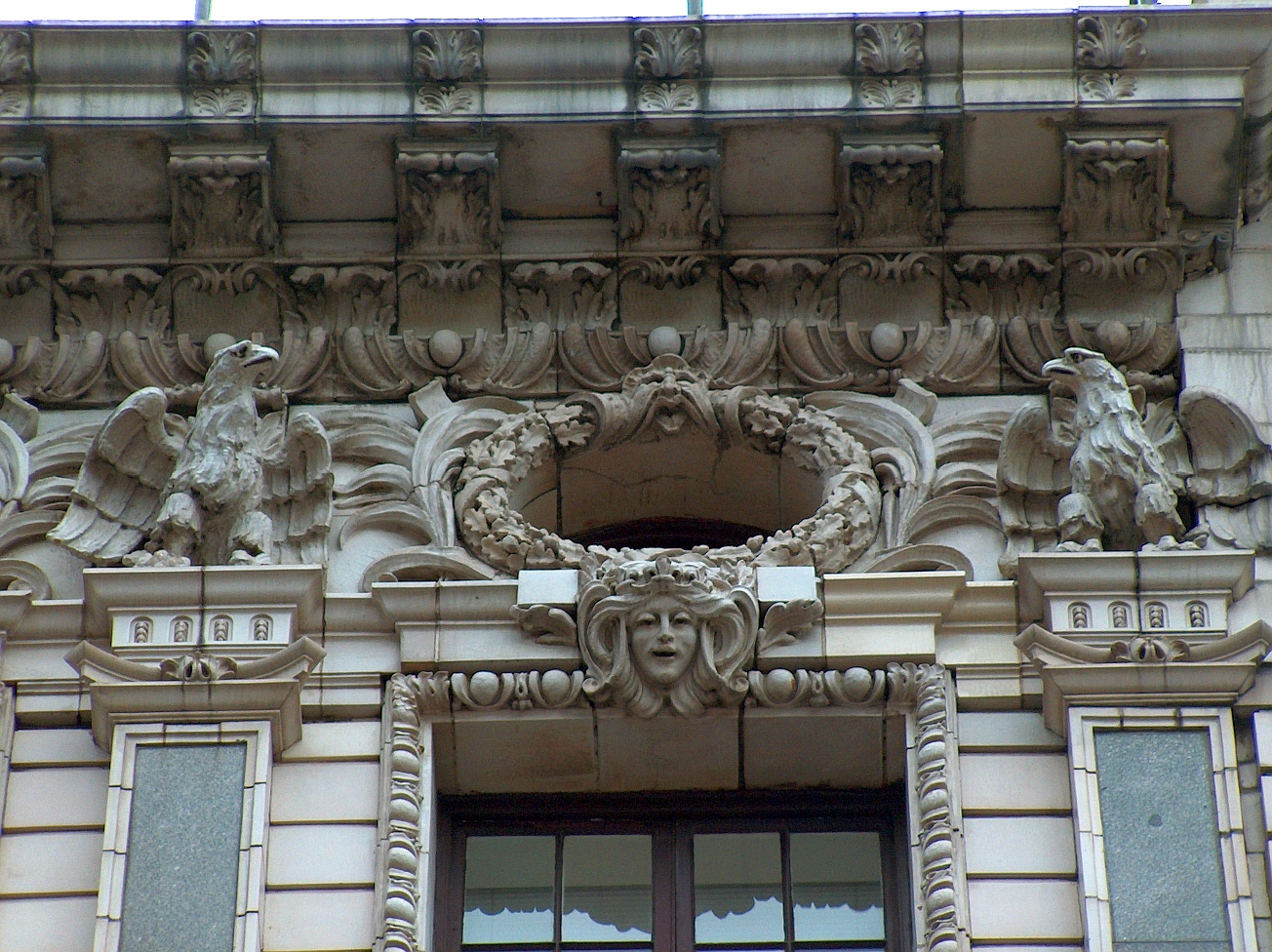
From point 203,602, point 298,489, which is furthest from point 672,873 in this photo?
point 298,489

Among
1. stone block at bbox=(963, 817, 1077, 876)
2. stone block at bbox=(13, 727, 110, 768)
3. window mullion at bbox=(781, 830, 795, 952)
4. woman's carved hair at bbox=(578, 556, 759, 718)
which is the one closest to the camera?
stone block at bbox=(963, 817, 1077, 876)

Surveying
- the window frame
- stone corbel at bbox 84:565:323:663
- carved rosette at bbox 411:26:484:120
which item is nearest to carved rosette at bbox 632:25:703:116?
carved rosette at bbox 411:26:484:120

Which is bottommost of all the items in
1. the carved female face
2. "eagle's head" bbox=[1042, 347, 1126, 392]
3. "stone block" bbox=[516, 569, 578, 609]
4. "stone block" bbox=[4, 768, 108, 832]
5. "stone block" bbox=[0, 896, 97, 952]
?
"stone block" bbox=[0, 896, 97, 952]

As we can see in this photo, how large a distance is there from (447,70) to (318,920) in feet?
19.0

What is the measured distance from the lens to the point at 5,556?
48.7 ft

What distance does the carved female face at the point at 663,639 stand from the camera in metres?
13.7

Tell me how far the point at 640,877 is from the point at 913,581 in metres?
2.26

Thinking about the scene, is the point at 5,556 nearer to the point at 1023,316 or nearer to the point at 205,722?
the point at 205,722

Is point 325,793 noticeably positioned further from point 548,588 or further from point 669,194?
point 669,194

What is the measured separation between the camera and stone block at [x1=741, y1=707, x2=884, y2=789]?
1384 cm

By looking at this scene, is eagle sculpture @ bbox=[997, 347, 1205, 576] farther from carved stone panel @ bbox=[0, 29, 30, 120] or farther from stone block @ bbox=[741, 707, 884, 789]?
carved stone panel @ bbox=[0, 29, 30, 120]

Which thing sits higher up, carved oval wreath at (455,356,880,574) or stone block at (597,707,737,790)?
carved oval wreath at (455,356,880,574)

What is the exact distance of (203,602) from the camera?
13.9 metres

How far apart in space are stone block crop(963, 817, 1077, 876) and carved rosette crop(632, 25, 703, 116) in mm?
5227
